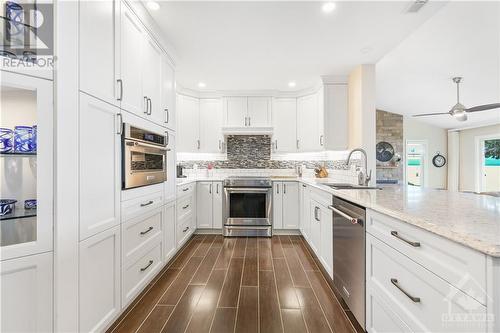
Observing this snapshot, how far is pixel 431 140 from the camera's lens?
719 cm

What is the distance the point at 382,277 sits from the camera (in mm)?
1316

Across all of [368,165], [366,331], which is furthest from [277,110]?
[366,331]

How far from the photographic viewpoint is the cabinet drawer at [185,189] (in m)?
2.88

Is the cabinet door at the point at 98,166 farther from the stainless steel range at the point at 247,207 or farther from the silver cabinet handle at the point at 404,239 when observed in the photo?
the stainless steel range at the point at 247,207

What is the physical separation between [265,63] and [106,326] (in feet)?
9.80

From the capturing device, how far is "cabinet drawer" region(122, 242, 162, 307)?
1.69 metres

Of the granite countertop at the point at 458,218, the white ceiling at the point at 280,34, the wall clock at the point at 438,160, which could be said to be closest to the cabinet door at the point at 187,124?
the white ceiling at the point at 280,34

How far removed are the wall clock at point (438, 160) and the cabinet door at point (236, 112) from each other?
6777 mm

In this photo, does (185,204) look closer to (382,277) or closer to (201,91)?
(201,91)

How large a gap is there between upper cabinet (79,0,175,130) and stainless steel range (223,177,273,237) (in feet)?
5.56

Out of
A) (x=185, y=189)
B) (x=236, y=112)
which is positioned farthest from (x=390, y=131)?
(x=185, y=189)

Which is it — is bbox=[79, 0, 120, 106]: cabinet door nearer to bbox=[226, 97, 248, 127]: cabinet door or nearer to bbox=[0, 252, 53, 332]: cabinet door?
bbox=[0, 252, 53, 332]: cabinet door

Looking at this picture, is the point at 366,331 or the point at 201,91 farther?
the point at 201,91

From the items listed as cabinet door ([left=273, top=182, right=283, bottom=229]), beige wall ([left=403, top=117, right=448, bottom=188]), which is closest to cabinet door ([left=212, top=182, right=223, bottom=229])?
cabinet door ([left=273, top=182, right=283, bottom=229])
